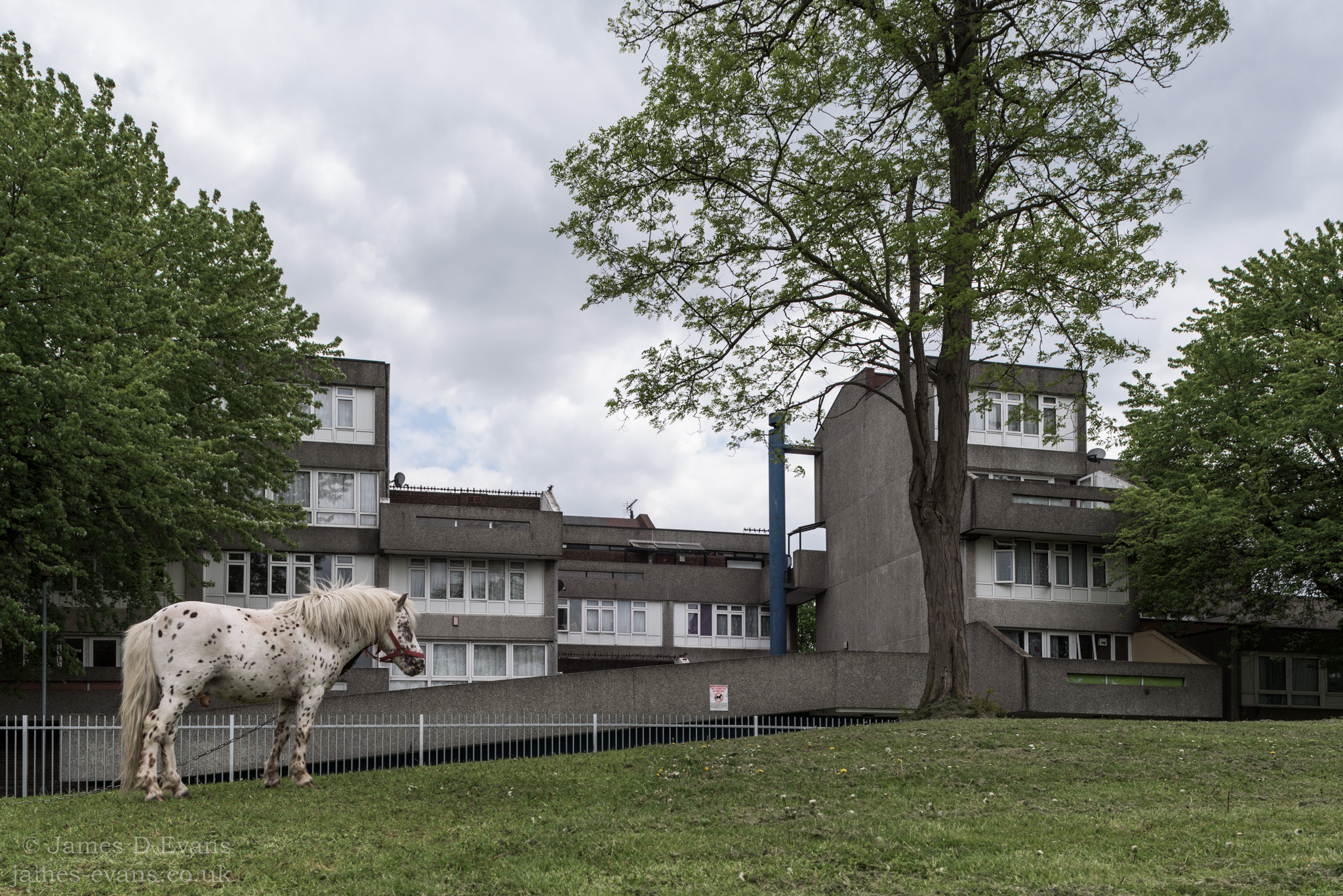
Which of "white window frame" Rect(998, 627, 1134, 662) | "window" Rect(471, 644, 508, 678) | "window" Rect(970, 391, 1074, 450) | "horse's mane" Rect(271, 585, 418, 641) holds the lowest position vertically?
"window" Rect(471, 644, 508, 678)

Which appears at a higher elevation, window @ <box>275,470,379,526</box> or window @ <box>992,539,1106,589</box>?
window @ <box>275,470,379,526</box>

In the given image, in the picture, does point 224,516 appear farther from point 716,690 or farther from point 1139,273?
point 1139,273

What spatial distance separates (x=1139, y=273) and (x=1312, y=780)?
10.7 meters

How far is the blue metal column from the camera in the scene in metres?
51.7

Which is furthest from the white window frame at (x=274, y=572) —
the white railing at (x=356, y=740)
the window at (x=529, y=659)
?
the white railing at (x=356, y=740)

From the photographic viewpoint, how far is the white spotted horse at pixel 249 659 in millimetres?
12727

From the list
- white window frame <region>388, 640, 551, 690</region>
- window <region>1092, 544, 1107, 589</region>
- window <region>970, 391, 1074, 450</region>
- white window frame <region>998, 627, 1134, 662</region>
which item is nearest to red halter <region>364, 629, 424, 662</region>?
white window frame <region>388, 640, 551, 690</region>

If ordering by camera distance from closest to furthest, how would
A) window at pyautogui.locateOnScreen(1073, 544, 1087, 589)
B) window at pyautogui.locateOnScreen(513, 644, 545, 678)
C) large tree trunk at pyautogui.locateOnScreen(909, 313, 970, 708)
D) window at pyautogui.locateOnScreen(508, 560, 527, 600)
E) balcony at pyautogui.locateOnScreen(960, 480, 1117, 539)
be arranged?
1. large tree trunk at pyautogui.locateOnScreen(909, 313, 970, 708)
2. balcony at pyautogui.locateOnScreen(960, 480, 1117, 539)
3. window at pyautogui.locateOnScreen(1073, 544, 1087, 589)
4. window at pyautogui.locateOnScreen(513, 644, 545, 678)
5. window at pyautogui.locateOnScreen(508, 560, 527, 600)

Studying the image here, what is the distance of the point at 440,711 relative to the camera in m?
28.8

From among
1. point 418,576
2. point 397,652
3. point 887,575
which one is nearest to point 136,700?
point 397,652

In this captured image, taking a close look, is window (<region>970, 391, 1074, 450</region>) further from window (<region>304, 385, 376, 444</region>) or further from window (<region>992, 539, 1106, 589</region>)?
window (<region>304, 385, 376, 444</region>)

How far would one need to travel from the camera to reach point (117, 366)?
84.8ft

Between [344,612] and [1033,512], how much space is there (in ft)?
103

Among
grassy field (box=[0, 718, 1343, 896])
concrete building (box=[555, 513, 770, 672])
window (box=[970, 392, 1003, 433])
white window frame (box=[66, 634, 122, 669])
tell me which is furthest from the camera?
concrete building (box=[555, 513, 770, 672])
